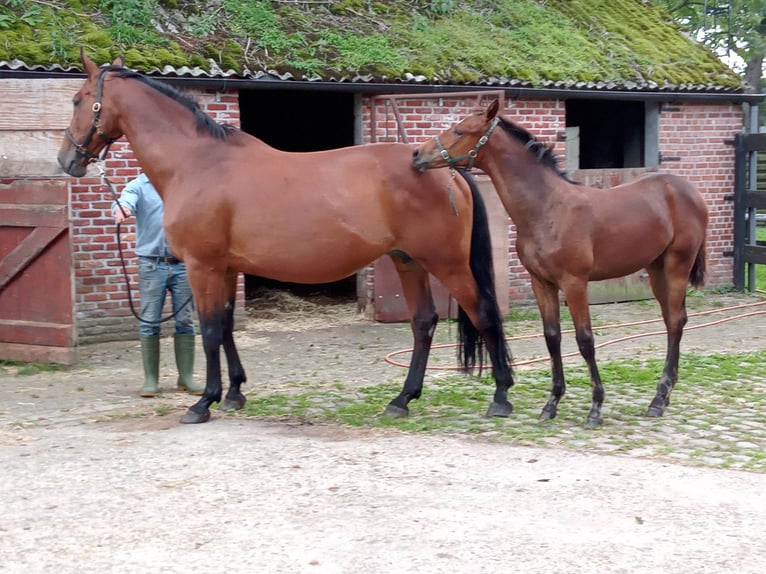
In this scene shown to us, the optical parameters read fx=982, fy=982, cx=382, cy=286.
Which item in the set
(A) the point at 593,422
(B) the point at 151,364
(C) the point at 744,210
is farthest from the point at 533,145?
(C) the point at 744,210

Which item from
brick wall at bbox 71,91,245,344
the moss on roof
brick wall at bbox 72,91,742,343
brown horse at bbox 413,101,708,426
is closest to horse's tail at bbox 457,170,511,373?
brown horse at bbox 413,101,708,426

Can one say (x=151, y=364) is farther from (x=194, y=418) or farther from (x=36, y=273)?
(x=36, y=273)

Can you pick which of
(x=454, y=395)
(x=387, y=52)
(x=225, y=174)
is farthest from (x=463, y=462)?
(x=387, y=52)

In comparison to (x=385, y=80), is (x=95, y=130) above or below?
below

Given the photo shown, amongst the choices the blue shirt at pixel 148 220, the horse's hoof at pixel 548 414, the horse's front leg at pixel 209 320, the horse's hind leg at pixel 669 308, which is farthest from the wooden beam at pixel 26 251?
the horse's hind leg at pixel 669 308

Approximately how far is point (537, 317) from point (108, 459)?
7.26 metres

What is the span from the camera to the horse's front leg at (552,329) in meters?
6.77

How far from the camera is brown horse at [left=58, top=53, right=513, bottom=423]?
6.75 meters

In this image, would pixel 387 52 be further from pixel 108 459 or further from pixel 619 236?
pixel 108 459

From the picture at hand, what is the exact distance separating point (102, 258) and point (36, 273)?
4.11 feet

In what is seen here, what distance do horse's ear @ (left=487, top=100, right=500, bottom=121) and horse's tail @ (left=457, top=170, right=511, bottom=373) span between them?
58 centimetres

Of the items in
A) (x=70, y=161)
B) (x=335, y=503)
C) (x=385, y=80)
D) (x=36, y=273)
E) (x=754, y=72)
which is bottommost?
(x=335, y=503)

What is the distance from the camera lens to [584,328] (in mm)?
6633

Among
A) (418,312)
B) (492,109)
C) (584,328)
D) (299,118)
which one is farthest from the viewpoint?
(299,118)
